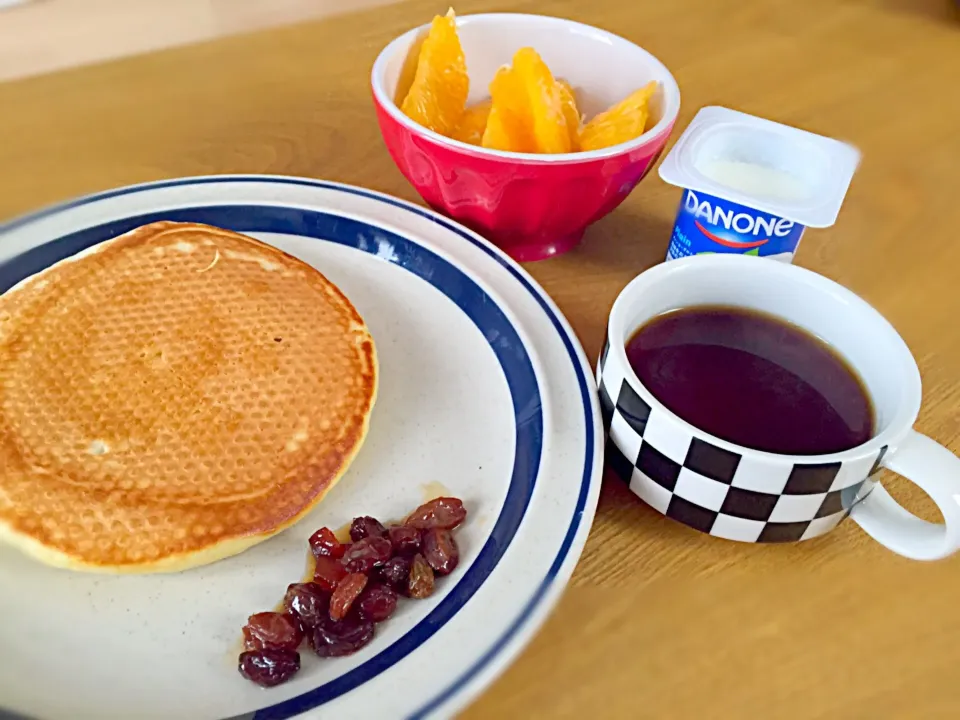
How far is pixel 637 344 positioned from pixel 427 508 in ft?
0.98

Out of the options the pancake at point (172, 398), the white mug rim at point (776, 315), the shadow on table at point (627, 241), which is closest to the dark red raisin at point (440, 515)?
the pancake at point (172, 398)

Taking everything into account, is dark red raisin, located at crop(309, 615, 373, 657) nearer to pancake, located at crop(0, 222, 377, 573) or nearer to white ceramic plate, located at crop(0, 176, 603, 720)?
white ceramic plate, located at crop(0, 176, 603, 720)

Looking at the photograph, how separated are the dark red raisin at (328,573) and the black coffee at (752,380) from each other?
0.38 m

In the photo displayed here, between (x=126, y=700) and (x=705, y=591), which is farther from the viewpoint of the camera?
Answer: (x=705, y=591)

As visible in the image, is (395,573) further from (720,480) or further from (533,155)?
(533,155)

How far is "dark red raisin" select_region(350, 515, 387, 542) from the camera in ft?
2.85

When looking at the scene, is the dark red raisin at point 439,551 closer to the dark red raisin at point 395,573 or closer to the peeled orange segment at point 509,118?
the dark red raisin at point 395,573

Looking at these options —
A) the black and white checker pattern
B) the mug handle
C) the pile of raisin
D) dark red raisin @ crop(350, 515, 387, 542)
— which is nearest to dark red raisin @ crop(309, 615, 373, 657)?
the pile of raisin

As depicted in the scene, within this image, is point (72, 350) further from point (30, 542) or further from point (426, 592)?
point (426, 592)

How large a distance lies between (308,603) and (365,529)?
10 centimetres

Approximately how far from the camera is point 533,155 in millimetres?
1033

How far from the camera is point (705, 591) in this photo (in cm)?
86

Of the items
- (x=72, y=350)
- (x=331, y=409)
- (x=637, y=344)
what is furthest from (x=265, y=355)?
(x=637, y=344)

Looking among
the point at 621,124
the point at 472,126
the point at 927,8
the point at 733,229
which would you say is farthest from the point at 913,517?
the point at 927,8
